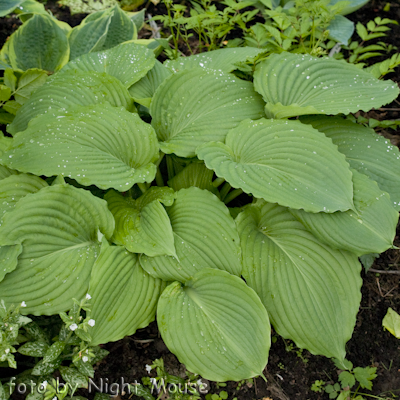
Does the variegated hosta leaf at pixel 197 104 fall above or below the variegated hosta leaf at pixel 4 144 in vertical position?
above

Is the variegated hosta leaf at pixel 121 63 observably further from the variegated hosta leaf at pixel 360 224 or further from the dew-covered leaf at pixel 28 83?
the variegated hosta leaf at pixel 360 224

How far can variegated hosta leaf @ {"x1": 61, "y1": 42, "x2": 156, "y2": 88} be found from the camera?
1969 millimetres

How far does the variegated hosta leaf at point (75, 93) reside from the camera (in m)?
1.78

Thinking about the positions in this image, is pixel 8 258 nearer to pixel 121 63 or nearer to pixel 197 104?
pixel 197 104

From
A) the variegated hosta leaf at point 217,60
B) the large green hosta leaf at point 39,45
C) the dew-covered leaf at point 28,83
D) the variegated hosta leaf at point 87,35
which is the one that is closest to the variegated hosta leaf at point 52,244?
the dew-covered leaf at point 28,83

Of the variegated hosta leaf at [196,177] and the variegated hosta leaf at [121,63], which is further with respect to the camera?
the variegated hosta leaf at [121,63]

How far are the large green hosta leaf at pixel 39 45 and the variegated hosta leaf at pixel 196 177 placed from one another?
1.25 metres

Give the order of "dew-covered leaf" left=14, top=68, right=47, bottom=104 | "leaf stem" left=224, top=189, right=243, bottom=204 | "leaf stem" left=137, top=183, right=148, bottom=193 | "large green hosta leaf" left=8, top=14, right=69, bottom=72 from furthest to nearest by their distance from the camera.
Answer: "large green hosta leaf" left=8, top=14, right=69, bottom=72, "dew-covered leaf" left=14, top=68, right=47, bottom=104, "leaf stem" left=224, top=189, right=243, bottom=204, "leaf stem" left=137, top=183, right=148, bottom=193

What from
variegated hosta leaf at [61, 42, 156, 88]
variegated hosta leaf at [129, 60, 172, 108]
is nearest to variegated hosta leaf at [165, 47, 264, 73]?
variegated hosta leaf at [129, 60, 172, 108]

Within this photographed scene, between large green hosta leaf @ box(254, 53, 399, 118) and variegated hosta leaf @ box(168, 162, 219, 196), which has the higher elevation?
large green hosta leaf @ box(254, 53, 399, 118)

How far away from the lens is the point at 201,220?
1597 mm

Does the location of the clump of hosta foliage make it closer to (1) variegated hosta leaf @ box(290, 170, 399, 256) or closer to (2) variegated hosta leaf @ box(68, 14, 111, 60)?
(1) variegated hosta leaf @ box(290, 170, 399, 256)

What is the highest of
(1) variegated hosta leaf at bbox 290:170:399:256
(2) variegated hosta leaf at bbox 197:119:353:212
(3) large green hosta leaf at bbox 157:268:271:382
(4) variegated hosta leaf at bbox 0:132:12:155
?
(2) variegated hosta leaf at bbox 197:119:353:212

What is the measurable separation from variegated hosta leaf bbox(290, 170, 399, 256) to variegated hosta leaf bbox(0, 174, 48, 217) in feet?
3.89
